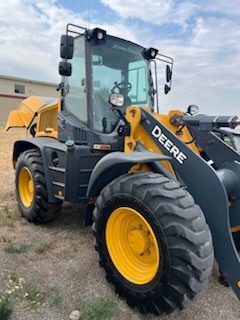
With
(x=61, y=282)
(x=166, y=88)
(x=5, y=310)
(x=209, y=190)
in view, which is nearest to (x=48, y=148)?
(x=61, y=282)

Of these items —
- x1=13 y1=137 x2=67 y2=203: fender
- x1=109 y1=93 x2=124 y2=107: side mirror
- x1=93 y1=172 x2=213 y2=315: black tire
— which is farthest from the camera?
x1=13 y1=137 x2=67 y2=203: fender

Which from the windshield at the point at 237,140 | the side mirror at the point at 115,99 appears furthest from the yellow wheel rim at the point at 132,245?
the windshield at the point at 237,140

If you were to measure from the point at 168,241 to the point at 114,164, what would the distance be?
2.88 feet

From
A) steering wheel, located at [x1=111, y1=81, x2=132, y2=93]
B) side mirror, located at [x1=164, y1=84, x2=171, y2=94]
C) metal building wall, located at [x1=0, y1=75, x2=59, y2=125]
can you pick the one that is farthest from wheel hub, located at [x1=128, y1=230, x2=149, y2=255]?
metal building wall, located at [x1=0, y1=75, x2=59, y2=125]

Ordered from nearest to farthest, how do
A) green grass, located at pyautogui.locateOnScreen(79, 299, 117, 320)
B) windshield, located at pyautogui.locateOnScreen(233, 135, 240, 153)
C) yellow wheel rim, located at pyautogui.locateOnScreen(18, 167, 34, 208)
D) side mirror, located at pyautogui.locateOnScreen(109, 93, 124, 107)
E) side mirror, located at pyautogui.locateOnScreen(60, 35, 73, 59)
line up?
1. green grass, located at pyautogui.locateOnScreen(79, 299, 117, 320)
2. side mirror, located at pyautogui.locateOnScreen(109, 93, 124, 107)
3. side mirror, located at pyautogui.locateOnScreen(60, 35, 73, 59)
4. windshield, located at pyautogui.locateOnScreen(233, 135, 240, 153)
5. yellow wheel rim, located at pyautogui.locateOnScreen(18, 167, 34, 208)

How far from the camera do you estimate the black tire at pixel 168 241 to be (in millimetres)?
2322

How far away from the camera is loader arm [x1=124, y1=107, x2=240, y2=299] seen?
2506mm

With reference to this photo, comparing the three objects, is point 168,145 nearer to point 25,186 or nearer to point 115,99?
point 115,99

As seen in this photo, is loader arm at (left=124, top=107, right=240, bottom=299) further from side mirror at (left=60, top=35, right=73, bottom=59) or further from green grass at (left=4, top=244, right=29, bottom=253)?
green grass at (left=4, top=244, right=29, bottom=253)

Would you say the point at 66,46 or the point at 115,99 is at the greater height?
the point at 66,46

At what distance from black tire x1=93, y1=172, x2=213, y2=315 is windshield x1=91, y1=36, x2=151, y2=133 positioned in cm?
137

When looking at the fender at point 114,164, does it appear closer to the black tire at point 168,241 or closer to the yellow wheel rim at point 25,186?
the black tire at point 168,241

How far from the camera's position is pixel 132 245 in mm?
2824

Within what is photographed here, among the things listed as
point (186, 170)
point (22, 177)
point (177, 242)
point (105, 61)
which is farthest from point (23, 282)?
point (105, 61)
